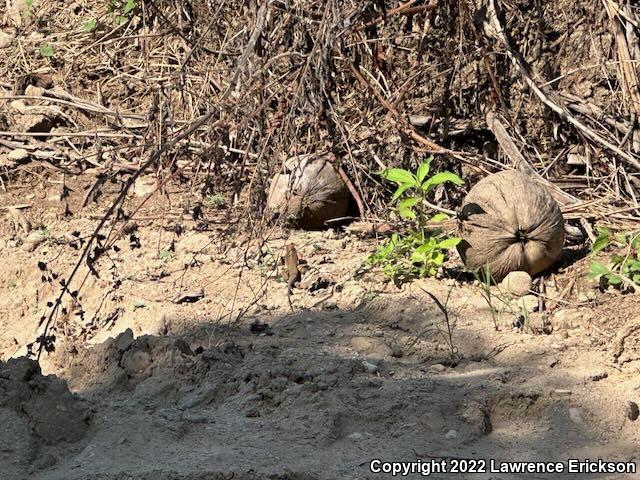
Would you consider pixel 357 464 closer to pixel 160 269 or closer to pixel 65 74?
pixel 160 269

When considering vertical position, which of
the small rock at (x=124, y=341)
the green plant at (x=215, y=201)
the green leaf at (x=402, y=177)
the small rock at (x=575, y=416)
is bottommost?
the small rock at (x=575, y=416)

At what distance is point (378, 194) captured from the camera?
582 cm

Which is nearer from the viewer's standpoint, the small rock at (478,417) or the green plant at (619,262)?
the small rock at (478,417)

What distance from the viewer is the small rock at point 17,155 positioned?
6578 mm

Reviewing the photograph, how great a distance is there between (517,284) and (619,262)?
1.60 ft

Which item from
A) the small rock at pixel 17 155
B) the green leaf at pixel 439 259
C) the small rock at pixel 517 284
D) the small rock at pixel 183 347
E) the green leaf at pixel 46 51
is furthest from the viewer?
the green leaf at pixel 46 51

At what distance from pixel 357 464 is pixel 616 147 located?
2909 millimetres

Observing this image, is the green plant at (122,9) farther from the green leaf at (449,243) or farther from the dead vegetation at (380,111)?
the green leaf at (449,243)

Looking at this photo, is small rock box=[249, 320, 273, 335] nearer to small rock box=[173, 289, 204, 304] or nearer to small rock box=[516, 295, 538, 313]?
small rock box=[173, 289, 204, 304]

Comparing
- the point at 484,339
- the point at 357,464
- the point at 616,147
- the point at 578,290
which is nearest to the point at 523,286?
the point at 578,290

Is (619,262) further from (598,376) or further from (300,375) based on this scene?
(300,375)

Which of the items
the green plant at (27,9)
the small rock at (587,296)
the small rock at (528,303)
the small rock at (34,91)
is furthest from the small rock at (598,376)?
the green plant at (27,9)

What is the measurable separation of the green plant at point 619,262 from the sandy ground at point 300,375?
4.2 inches

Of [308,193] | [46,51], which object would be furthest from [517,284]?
[46,51]
